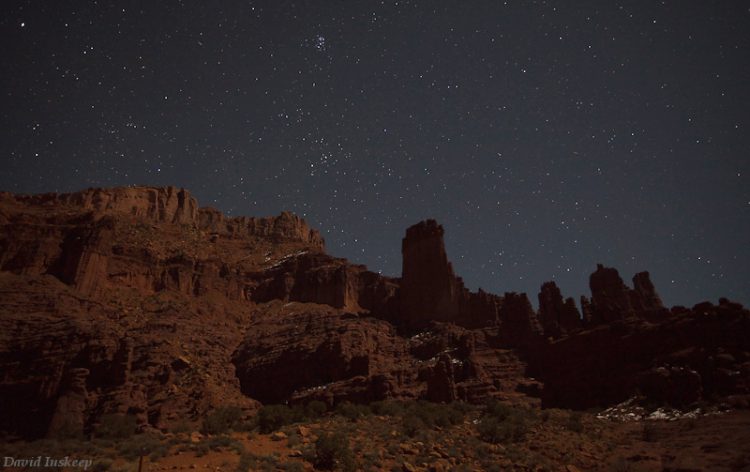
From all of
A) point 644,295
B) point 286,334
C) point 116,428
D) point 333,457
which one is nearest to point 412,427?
point 333,457

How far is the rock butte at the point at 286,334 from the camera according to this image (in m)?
43.8

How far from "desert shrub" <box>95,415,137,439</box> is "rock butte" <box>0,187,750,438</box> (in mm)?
4703

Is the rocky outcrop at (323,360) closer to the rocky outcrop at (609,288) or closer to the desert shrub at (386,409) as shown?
the desert shrub at (386,409)

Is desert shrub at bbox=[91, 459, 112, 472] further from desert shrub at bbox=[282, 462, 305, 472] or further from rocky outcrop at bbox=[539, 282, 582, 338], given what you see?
rocky outcrop at bbox=[539, 282, 582, 338]

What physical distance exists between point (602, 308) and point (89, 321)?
212ft

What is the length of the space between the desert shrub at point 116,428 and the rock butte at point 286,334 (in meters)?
4.70

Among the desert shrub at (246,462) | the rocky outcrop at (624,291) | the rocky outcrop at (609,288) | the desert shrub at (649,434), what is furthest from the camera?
the rocky outcrop at (624,291)

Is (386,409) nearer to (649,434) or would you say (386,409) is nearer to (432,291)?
(649,434)

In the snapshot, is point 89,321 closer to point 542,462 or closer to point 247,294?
point 247,294

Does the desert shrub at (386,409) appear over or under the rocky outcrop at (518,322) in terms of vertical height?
under

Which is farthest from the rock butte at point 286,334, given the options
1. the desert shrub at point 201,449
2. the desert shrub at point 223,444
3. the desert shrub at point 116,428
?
the desert shrub at point 201,449

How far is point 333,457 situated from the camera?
1794cm

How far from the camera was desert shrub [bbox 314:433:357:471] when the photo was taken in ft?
57.6

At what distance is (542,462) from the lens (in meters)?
20.8
